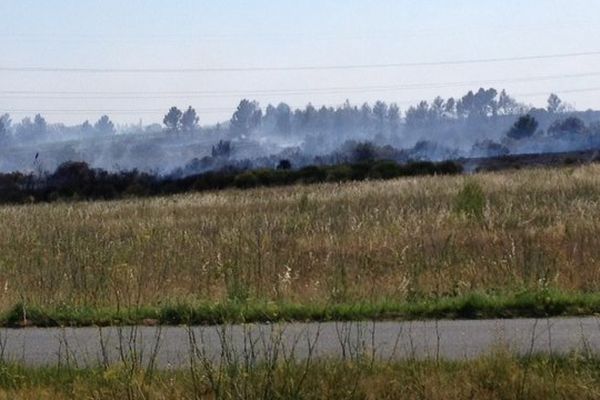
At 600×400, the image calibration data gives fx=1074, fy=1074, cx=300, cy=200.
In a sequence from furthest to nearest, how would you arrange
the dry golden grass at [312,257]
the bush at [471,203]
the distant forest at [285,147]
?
the distant forest at [285,147], the bush at [471,203], the dry golden grass at [312,257]

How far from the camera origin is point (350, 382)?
26.8ft

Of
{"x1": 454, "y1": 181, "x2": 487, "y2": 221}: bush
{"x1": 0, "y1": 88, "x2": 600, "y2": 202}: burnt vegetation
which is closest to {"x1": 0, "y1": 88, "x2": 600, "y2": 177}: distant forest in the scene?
{"x1": 0, "y1": 88, "x2": 600, "y2": 202}: burnt vegetation

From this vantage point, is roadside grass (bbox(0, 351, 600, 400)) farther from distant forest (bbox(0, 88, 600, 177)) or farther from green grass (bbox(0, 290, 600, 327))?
distant forest (bbox(0, 88, 600, 177))

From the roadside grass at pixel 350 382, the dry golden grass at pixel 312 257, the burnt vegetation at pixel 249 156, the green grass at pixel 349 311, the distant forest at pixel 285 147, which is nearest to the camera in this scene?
the roadside grass at pixel 350 382

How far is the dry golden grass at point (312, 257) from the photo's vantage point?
13.8m

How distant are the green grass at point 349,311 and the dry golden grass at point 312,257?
666 mm

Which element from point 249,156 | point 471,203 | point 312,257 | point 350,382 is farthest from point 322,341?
point 249,156

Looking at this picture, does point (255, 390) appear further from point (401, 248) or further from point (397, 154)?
point (397, 154)

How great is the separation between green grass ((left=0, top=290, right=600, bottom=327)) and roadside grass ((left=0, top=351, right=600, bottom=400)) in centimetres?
302

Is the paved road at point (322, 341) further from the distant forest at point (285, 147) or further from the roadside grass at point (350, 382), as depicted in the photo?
the distant forest at point (285, 147)

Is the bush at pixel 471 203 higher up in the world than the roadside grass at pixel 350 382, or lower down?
higher up

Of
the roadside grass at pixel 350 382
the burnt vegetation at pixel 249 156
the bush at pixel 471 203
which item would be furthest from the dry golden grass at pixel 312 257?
the burnt vegetation at pixel 249 156

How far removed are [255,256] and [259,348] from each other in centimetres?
669

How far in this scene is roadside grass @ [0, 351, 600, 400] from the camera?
789 cm
